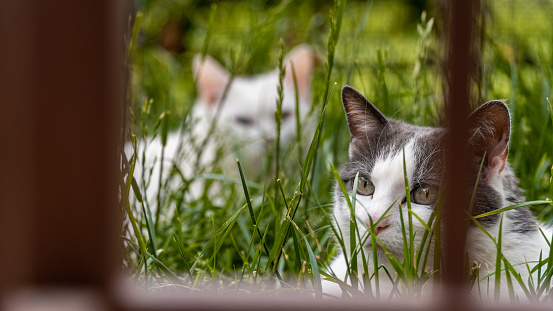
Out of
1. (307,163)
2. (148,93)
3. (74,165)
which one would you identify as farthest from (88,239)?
(148,93)

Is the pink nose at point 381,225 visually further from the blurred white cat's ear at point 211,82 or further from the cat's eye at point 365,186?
the blurred white cat's ear at point 211,82

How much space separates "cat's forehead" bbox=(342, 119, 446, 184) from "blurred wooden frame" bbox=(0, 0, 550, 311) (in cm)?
46

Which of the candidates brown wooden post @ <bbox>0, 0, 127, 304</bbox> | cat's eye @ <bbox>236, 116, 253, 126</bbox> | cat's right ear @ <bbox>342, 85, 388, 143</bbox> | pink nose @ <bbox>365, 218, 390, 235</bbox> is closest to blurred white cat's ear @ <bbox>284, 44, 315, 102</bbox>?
cat's eye @ <bbox>236, 116, 253, 126</bbox>

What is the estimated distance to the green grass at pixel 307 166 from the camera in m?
0.73

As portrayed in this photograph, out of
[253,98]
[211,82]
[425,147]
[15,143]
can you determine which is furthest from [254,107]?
[15,143]

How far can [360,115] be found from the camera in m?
0.92

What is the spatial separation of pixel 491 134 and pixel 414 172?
13 centimetres

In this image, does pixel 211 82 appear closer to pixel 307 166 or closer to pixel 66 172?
pixel 307 166

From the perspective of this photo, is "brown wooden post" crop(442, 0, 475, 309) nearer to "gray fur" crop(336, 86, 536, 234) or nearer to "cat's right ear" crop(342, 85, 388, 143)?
"gray fur" crop(336, 86, 536, 234)

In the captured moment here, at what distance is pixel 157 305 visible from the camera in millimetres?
359

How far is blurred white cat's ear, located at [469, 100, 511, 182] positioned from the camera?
765 mm

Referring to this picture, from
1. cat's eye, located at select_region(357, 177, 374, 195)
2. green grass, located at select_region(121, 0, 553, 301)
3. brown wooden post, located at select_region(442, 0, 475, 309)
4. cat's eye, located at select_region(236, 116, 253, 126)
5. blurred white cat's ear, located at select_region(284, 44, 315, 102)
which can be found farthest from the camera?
cat's eye, located at select_region(236, 116, 253, 126)

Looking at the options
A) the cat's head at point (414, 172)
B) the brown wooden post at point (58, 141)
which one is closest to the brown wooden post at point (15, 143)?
the brown wooden post at point (58, 141)

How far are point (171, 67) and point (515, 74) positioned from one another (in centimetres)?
171
